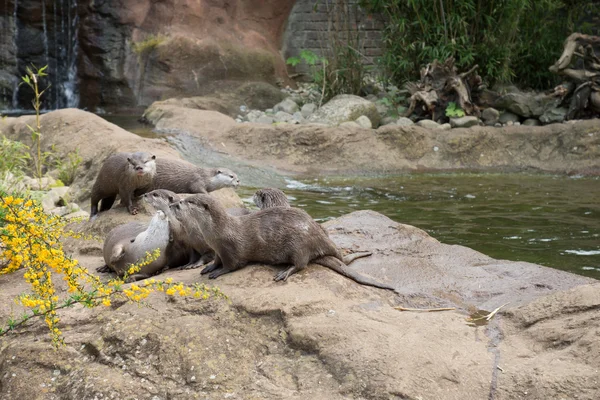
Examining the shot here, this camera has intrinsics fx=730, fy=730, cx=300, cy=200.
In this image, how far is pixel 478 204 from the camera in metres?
7.51

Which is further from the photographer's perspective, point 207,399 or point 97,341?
point 97,341

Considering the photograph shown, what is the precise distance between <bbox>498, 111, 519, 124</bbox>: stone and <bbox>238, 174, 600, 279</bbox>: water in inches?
96.3

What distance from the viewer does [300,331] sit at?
2.74 metres

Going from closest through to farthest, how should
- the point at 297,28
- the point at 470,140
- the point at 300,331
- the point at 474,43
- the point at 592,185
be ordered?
1. the point at 300,331
2. the point at 592,185
3. the point at 470,140
4. the point at 474,43
5. the point at 297,28

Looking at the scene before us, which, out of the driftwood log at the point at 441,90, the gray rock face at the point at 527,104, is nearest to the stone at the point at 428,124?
the driftwood log at the point at 441,90

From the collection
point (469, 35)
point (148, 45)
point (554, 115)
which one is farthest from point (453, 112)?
point (148, 45)

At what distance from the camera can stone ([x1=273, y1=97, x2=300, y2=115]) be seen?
41.0 feet

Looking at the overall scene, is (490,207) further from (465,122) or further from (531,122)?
(531,122)

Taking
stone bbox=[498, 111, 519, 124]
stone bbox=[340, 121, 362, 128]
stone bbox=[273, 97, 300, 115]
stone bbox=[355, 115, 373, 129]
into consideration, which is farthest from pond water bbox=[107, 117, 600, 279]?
stone bbox=[273, 97, 300, 115]

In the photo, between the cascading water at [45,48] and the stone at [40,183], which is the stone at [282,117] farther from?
the stone at [40,183]

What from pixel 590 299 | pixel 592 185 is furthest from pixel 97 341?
pixel 592 185

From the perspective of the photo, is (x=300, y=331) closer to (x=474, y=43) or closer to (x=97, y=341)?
(x=97, y=341)

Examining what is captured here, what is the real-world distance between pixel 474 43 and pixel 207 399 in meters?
10.6

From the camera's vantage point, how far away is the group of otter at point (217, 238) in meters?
3.23
